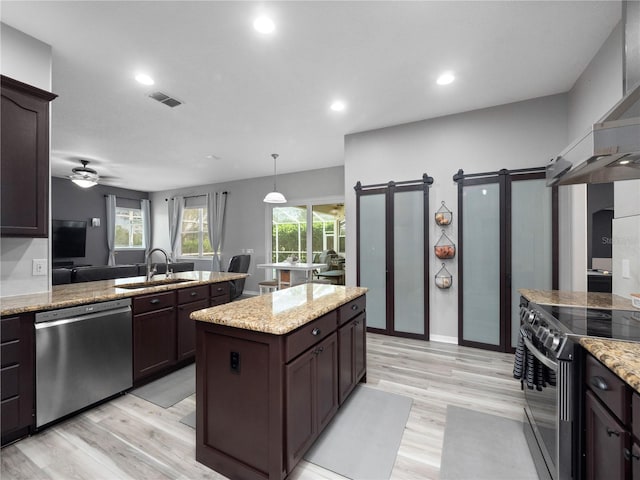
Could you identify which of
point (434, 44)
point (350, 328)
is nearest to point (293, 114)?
point (434, 44)

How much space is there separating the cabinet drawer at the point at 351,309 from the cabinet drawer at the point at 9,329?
212cm

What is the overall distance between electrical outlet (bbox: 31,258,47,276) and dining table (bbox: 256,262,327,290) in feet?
11.1

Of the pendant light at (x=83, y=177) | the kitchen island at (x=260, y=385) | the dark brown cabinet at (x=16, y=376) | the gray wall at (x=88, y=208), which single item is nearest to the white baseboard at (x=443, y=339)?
the kitchen island at (x=260, y=385)

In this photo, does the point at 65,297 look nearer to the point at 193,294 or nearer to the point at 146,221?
the point at 193,294

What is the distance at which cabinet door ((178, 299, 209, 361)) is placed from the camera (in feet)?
9.41

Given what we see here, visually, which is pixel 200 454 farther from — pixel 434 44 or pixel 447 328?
pixel 434 44

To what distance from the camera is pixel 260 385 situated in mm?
1430

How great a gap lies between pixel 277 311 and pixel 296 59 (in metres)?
2.18

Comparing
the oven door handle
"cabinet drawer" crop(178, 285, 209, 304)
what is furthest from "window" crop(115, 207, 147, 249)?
the oven door handle

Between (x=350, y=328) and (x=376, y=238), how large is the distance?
2.05 meters

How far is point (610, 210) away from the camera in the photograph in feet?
11.5

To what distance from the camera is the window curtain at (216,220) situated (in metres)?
7.48

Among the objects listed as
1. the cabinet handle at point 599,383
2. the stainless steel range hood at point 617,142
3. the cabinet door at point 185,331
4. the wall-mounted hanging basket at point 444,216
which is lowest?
the cabinet door at point 185,331

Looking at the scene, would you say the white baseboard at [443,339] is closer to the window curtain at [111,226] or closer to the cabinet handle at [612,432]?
the cabinet handle at [612,432]
